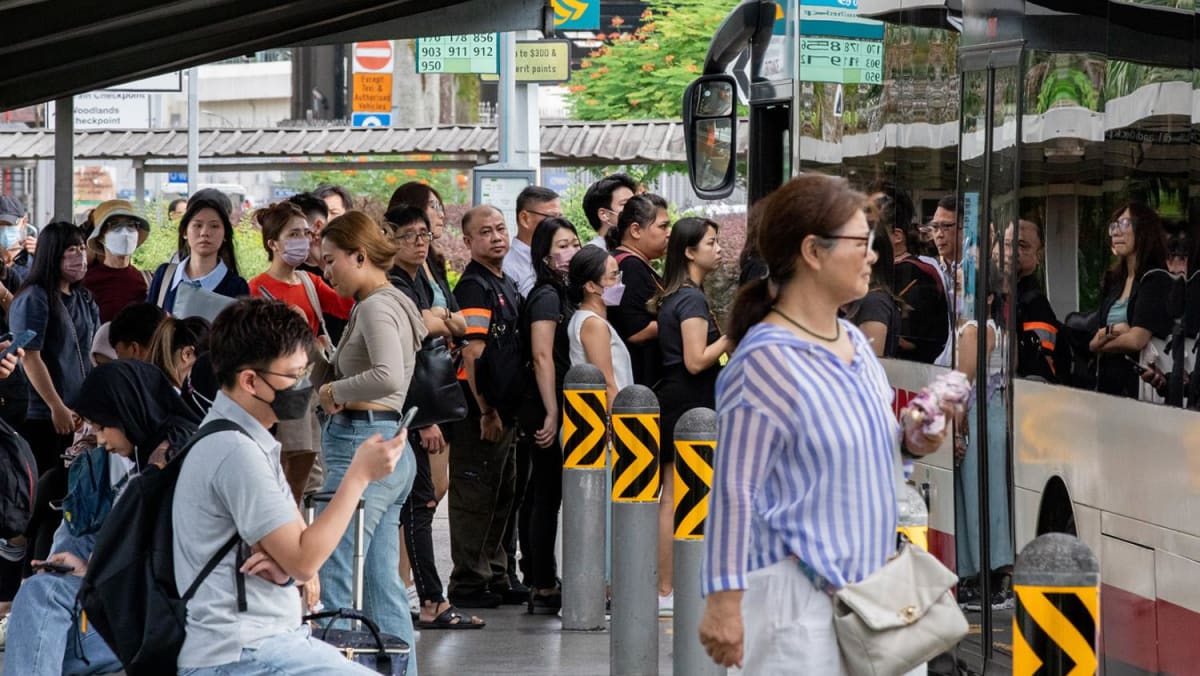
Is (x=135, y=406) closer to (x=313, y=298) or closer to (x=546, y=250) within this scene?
(x=313, y=298)

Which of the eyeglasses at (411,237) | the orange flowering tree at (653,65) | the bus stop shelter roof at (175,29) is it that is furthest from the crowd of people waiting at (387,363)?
the orange flowering tree at (653,65)

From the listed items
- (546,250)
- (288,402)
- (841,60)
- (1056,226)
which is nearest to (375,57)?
(546,250)

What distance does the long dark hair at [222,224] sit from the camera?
9.80 metres

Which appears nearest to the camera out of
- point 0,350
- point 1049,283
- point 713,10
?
point 1049,283

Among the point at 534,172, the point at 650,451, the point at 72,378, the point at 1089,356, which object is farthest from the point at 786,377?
the point at 534,172

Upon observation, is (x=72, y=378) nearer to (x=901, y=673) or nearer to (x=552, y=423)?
(x=552, y=423)

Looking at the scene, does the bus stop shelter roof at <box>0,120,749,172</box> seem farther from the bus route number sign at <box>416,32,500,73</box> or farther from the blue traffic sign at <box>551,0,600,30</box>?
the blue traffic sign at <box>551,0,600,30</box>

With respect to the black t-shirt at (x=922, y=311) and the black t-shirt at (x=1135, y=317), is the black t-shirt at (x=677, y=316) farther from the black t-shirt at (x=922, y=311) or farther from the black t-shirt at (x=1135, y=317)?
the black t-shirt at (x=1135, y=317)

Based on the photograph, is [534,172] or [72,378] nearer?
[72,378]

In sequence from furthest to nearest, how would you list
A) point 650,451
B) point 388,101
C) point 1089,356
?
point 388,101 < point 650,451 < point 1089,356

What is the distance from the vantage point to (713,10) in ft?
128

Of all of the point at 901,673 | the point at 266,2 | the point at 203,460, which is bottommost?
the point at 901,673

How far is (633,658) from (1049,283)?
110 inches

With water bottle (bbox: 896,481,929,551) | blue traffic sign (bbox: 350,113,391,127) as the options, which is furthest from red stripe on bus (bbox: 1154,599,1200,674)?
blue traffic sign (bbox: 350,113,391,127)
